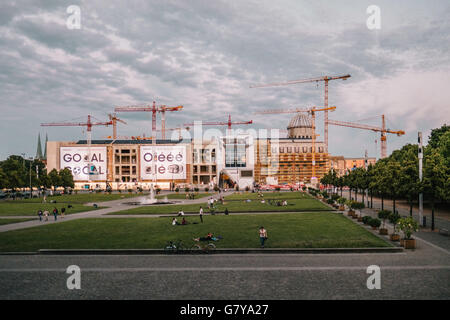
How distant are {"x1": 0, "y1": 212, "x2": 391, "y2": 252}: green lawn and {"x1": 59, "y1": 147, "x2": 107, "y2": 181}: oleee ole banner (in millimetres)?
117878

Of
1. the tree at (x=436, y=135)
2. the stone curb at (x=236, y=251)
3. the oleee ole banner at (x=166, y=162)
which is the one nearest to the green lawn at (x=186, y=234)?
the stone curb at (x=236, y=251)

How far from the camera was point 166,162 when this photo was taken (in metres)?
149

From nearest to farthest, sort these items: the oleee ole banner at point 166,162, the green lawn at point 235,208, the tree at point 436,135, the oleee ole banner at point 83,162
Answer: the green lawn at point 235,208 → the tree at point 436,135 → the oleee ole banner at point 166,162 → the oleee ole banner at point 83,162

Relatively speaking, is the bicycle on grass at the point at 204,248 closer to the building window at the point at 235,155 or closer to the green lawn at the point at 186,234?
the green lawn at the point at 186,234

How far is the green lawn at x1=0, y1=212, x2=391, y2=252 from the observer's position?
25.4m

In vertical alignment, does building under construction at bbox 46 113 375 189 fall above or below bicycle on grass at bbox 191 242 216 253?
above

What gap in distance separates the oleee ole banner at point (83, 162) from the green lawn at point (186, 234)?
118 metres

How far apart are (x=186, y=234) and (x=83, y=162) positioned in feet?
438

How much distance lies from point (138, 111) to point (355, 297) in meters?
173

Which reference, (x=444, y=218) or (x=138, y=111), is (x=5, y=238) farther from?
(x=138, y=111)

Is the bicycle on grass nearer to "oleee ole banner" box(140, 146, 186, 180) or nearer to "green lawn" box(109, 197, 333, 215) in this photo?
"green lawn" box(109, 197, 333, 215)

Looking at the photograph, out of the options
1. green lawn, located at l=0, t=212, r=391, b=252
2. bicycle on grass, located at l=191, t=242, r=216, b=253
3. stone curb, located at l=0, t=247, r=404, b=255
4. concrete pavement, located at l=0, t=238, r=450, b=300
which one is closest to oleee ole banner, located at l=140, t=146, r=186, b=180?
green lawn, located at l=0, t=212, r=391, b=252

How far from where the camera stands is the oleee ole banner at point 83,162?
150 meters

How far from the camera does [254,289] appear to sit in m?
15.9
